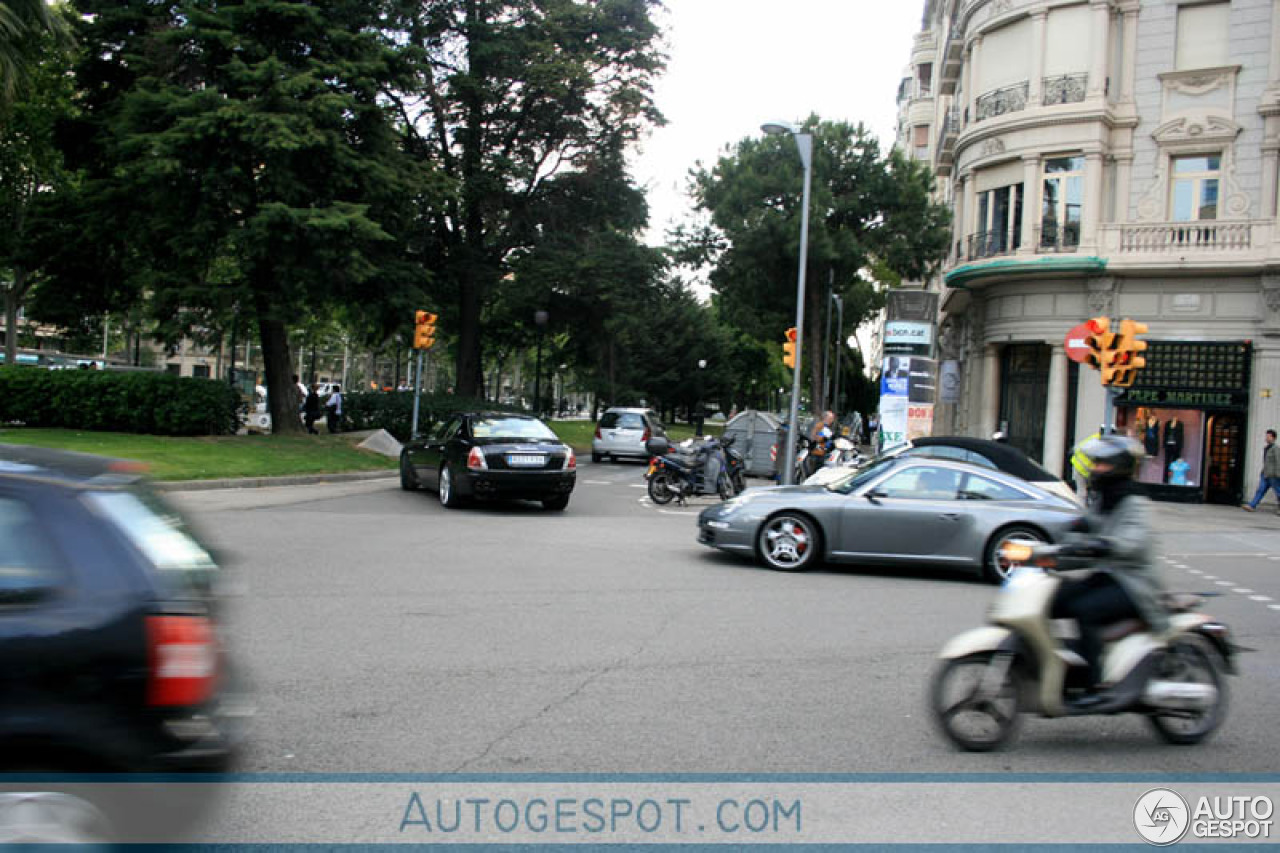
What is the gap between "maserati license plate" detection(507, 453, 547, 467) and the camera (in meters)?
16.5

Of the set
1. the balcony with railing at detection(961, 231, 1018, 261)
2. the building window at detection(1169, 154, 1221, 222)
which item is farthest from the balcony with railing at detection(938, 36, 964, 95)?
the building window at detection(1169, 154, 1221, 222)

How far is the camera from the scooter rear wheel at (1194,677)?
5.47m

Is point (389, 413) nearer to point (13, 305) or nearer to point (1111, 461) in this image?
point (13, 305)

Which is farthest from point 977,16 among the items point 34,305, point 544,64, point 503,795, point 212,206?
point 503,795

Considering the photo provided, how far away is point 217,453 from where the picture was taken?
70.1ft

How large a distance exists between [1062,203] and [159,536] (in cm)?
2971

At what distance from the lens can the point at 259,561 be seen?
10.5 metres

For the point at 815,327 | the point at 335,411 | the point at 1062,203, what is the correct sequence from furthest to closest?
the point at 815,327
the point at 335,411
the point at 1062,203

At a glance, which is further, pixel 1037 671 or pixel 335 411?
pixel 335 411

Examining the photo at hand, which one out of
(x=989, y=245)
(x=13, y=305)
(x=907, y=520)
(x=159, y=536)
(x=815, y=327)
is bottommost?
(x=907, y=520)

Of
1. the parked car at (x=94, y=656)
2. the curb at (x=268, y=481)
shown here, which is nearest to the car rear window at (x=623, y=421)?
the curb at (x=268, y=481)

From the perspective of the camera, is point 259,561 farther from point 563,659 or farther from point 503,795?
point 503,795

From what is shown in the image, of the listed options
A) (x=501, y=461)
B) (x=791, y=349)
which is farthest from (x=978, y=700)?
(x=791, y=349)

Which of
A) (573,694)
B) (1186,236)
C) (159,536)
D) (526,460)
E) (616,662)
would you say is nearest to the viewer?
(159,536)
